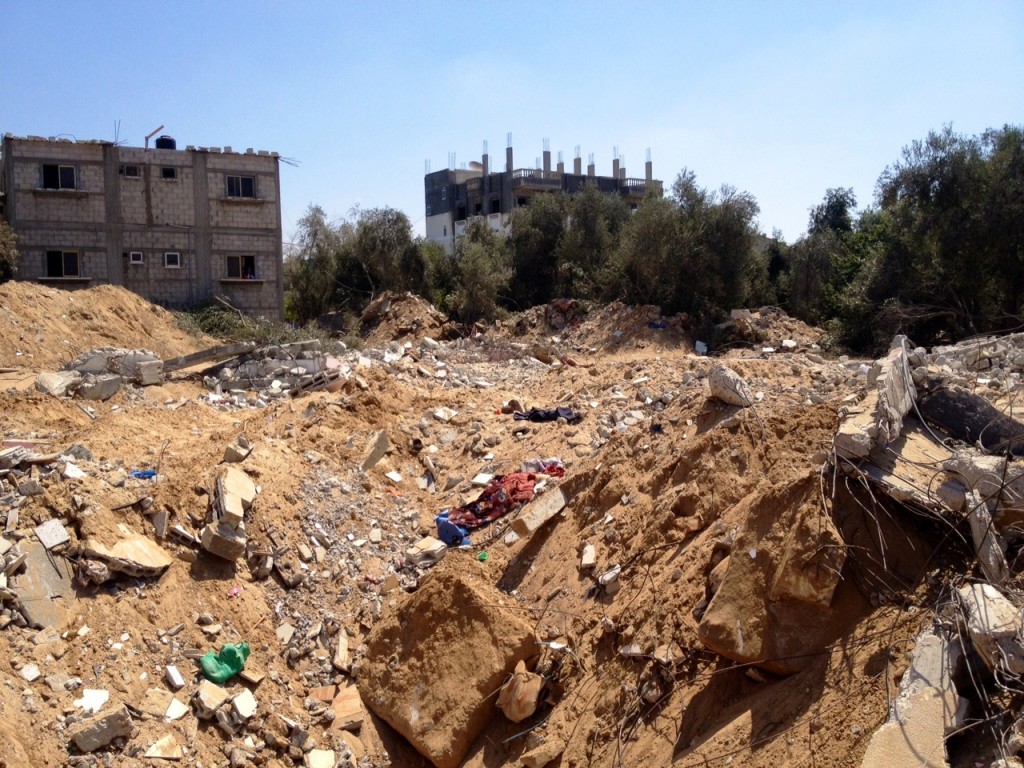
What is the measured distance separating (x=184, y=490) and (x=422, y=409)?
4.26 meters

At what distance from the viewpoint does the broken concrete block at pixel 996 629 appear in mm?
3680

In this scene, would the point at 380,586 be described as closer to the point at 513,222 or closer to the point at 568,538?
the point at 568,538

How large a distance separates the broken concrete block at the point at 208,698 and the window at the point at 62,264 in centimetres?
1883

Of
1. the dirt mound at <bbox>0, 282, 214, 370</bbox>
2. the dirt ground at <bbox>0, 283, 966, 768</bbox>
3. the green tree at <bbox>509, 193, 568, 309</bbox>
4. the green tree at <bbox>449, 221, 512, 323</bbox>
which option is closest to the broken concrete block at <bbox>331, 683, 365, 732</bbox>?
the dirt ground at <bbox>0, 283, 966, 768</bbox>

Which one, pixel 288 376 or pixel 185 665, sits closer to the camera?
pixel 185 665

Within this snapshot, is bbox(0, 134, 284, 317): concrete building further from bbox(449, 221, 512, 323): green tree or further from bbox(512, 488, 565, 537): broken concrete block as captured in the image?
bbox(512, 488, 565, 537): broken concrete block

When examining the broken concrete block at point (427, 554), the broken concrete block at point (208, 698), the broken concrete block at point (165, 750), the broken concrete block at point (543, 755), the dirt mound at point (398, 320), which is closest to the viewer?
the broken concrete block at point (543, 755)

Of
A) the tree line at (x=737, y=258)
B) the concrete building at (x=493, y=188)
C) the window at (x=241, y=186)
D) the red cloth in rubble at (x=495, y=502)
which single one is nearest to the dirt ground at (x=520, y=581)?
the red cloth in rubble at (x=495, y=502)

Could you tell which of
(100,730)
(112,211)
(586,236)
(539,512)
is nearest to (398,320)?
(586,236)

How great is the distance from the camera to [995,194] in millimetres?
17172

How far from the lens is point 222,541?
720 cm

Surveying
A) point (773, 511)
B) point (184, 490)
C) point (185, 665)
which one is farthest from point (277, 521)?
point (773, 511)

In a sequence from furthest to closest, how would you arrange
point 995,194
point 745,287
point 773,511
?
point 745,287 → point 995,194 → point 773,511

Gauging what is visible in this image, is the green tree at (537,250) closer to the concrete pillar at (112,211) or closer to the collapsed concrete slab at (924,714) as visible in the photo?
the concrete pillar at (112,211)
